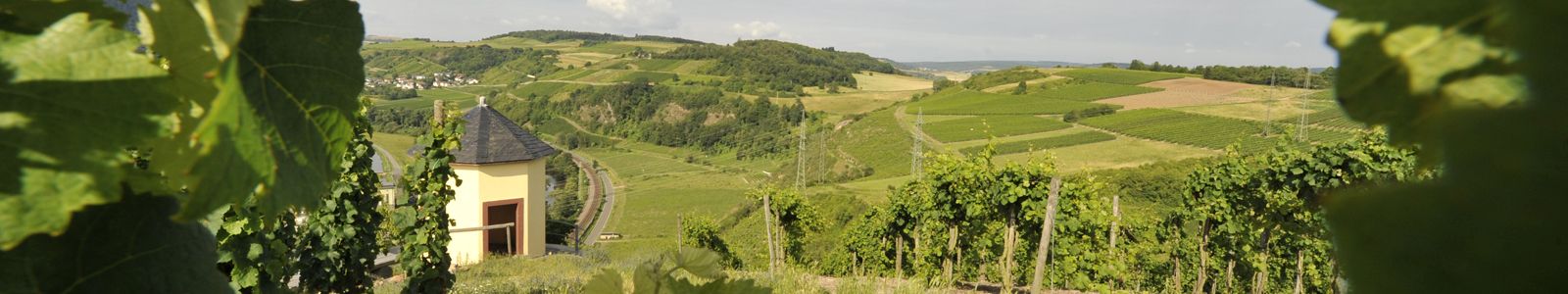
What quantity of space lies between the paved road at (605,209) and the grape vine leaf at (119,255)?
178ft

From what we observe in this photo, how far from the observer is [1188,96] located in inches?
2482

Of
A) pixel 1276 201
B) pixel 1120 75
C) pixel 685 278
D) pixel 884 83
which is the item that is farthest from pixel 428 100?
pixel 685 278

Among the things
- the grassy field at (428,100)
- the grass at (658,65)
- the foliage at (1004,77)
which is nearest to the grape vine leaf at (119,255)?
the foliage at (1004,77)

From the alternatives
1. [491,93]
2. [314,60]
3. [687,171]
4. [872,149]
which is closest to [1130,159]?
[872,149]

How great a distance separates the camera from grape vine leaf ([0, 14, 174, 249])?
0.54 metres

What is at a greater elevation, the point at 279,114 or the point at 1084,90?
the point at 279,114

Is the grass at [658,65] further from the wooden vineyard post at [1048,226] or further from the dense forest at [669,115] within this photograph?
the wooden vineyard post at [1048,226]

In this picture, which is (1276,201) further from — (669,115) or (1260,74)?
(669,115)

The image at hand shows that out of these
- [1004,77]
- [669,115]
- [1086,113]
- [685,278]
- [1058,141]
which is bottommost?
[669,115]

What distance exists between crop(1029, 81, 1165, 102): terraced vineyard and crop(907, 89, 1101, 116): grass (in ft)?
4.71

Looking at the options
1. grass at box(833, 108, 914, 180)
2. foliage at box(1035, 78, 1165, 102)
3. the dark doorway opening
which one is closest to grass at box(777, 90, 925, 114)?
grass at box(833, 108, 914, 180)

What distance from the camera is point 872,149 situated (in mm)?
69688

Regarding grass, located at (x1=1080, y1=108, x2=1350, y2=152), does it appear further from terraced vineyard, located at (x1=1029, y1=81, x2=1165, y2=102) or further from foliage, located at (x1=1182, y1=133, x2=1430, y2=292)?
foliage, located at (x1=1182, y1=133, x2=1430, y2=292)

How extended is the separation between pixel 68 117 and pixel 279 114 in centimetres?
13
